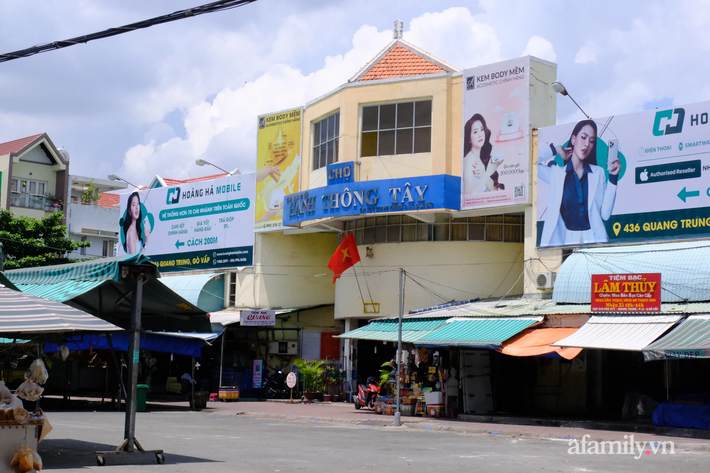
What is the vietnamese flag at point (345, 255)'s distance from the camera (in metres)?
32.3

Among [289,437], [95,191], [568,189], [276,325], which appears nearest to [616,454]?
[289,437]

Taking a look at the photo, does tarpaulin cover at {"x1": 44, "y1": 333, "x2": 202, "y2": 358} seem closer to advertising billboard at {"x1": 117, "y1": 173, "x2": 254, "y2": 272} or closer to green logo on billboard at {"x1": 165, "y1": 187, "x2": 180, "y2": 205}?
advertising billboard at {"x1": 117, "y1": 173, "x2": 254, "y2": 272}

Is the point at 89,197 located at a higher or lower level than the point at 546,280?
higher

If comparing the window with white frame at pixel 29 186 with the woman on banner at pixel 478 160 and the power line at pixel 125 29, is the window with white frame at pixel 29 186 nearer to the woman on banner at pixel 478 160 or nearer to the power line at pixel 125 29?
the woman on banner at pixel 478 160

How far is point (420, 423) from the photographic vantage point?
23328mm

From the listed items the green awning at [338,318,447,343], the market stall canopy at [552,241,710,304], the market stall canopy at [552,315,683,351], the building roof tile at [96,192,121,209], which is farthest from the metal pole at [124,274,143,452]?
the building roof tile at [96,192,121,209]

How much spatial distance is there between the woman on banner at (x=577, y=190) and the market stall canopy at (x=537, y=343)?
399 cm

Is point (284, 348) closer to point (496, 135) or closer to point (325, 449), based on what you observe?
point (496, 135)

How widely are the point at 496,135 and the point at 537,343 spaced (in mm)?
8657

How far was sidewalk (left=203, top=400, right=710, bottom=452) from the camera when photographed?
19453mm

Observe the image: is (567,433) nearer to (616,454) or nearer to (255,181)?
(616,454)

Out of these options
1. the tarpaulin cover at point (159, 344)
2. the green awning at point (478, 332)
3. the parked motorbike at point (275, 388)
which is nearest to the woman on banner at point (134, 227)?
the parked motorbike at point (275, 388)

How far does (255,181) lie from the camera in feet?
121

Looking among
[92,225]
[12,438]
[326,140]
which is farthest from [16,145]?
[12,438]
